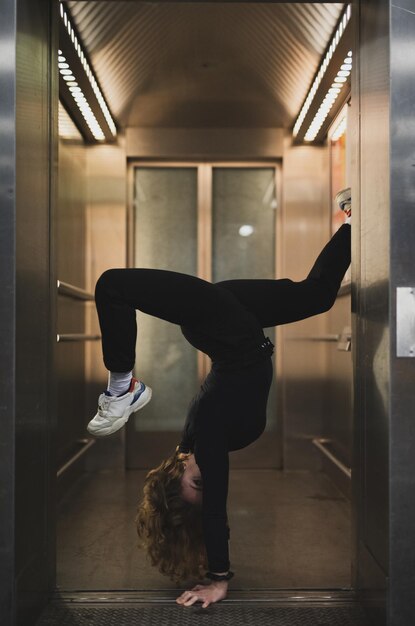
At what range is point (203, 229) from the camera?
15.8ft

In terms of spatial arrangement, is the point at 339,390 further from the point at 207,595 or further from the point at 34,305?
the point at 34,305

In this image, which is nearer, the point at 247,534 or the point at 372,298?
the point at 372,298

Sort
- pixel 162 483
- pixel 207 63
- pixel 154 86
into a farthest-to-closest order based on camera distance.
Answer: pixel 154 86, pixel 207 63, pixel 162 483

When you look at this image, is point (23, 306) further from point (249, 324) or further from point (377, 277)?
point (377, 277)

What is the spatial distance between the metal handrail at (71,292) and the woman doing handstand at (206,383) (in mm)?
1169

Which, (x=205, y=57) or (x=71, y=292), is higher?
(x=205, y=57)

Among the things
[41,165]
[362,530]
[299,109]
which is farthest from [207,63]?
[362,530]

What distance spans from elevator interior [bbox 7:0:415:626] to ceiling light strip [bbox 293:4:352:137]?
2.2 inches

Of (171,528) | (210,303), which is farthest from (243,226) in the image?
(171,528)

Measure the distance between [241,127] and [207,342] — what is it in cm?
279

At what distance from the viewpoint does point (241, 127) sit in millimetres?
4773

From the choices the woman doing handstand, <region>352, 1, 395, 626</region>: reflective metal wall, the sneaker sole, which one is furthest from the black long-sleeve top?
<region>352, 1, 395, 626</region>: reflective metal wall

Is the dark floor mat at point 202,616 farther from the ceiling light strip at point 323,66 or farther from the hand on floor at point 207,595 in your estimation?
the ceiling light strip at point 323,66

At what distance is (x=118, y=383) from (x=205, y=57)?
2.28 m
